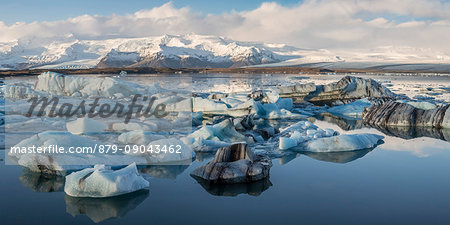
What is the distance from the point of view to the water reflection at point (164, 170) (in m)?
5.57

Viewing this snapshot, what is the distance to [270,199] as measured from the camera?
4.61 metres

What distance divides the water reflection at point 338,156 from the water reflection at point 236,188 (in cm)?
175

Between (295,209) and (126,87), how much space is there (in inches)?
565

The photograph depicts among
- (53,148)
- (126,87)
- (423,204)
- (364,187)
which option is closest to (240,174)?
(364,187)

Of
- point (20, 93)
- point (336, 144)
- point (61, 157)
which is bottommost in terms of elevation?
point (336, 144)

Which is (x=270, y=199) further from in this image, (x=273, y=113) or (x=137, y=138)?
(x=273, y=113)

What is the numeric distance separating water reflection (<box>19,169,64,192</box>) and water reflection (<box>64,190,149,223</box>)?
18.9 inches

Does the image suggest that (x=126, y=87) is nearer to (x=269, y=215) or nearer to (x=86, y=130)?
(x=86, y=130)

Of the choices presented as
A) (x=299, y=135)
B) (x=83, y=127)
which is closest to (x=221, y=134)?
(x=299, y=135)

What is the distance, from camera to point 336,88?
17.4 m

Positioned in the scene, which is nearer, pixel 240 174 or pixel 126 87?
pixel 240 174

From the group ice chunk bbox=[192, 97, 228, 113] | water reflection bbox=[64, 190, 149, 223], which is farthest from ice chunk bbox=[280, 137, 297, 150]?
ice chunk bbox=[192, 97, 228, 113]

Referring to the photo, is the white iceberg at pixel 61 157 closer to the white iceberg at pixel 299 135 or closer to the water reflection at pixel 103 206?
the water reflection at pixel 103 206

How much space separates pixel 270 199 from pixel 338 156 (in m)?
2.60
